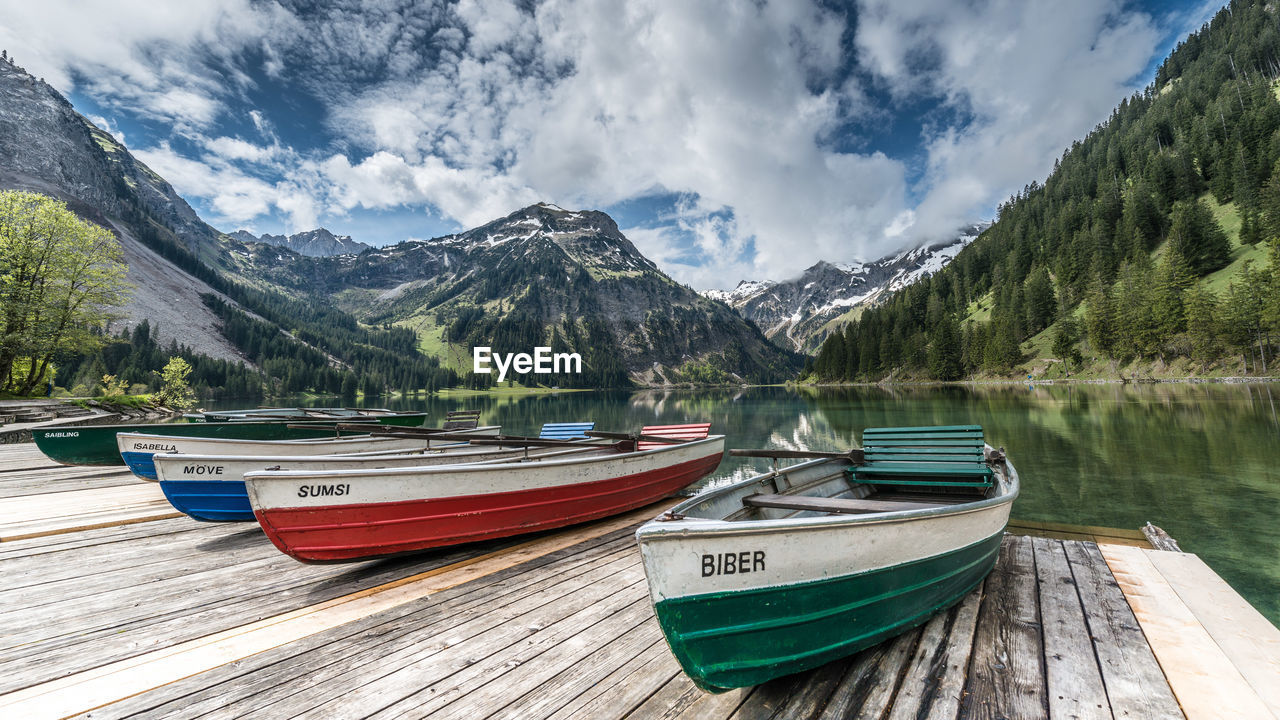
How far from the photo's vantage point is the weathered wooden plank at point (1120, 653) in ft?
11.2

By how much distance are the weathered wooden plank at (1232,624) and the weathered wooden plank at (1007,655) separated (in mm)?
1335

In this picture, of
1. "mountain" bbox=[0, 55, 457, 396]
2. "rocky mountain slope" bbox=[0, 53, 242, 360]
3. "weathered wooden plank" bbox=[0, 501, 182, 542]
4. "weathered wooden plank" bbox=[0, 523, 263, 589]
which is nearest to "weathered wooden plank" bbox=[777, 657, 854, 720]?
"weathered wooden plank" bbox=[0, 523, 263, 589]

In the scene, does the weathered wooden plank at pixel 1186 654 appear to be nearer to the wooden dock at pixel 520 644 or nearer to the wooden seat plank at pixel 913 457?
the wooden dock at pixel 520 644

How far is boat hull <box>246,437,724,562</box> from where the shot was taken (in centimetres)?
552

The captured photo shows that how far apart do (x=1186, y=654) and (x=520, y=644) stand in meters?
6.11

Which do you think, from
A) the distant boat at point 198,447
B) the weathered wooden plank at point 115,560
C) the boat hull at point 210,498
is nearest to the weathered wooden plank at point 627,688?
the distant boat at point 198,447

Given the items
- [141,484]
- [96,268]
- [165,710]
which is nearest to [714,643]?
[165,710]

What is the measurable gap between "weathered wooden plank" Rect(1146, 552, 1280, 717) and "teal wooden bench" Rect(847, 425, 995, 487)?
2.25 metres

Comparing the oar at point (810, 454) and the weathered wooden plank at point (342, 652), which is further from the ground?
the oar at point (810, 454)

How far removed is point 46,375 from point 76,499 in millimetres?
30970

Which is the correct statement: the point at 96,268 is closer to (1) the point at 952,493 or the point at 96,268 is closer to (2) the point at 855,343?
(1) the point at 952,493

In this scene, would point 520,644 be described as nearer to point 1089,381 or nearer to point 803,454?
point 803,454

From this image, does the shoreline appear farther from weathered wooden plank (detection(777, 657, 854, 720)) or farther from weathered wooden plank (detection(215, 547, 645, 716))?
weathered wooden plank (detection(215, 547, 645, 716))

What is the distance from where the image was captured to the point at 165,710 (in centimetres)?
339
